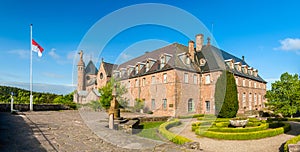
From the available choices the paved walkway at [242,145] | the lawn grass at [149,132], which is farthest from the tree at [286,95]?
the lawn grass at [149,132]

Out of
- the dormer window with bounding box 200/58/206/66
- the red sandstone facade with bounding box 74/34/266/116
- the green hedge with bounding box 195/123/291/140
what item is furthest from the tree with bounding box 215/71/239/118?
the green hedge with bounding box 195/123/291/140

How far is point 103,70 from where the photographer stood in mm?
40812

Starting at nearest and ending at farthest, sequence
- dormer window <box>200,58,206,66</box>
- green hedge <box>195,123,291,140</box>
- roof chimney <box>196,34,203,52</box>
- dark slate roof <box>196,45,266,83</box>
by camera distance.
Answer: green hedge <box>195,123,291,140</box> → dark slate roof <box>196,45,266,83</box> → dormer window <box>200,58,206,66</box> → roof chimney <box>196,34,203,52</box>

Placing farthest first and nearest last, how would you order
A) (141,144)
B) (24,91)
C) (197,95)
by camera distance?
(24,91)
(197,95)
(141,144)

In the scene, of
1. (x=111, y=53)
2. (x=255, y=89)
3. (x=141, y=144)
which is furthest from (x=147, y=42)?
(x=255, y=89)

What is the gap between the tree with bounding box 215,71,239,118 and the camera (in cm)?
2114

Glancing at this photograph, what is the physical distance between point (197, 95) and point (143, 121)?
41.8 feet

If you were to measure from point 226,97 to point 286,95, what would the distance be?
7406 millimetres

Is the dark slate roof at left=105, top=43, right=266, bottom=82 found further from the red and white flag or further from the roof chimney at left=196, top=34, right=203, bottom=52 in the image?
the red and white flag

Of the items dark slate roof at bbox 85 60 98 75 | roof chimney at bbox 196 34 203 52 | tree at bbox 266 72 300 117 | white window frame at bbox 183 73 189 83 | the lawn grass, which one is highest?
roof chimney at bbox 196 34 203 52

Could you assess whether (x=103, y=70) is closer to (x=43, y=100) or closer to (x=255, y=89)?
(x=43, y=100)

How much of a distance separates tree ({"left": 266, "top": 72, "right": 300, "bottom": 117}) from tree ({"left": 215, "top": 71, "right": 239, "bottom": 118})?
588 centimetres

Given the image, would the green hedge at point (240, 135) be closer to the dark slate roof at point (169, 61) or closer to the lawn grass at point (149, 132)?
the lawn grass at point (149, 132)

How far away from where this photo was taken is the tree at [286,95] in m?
22.1
